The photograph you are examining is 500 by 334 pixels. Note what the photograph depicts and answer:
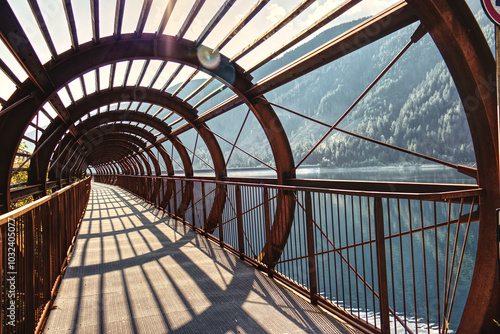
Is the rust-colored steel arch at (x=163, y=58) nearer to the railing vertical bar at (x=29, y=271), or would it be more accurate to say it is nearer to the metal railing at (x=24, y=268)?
the metal railing at (x=24, y=268)

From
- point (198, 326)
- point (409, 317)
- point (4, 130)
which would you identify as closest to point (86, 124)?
point (4, 130)

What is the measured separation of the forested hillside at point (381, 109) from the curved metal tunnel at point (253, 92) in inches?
2586

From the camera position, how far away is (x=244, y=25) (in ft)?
16.5

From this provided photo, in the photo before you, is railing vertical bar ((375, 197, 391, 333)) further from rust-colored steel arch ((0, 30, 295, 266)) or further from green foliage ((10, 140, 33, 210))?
green foliage ((10, 140, 33, 210))

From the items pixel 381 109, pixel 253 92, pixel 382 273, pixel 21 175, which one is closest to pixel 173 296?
pixel 382 273

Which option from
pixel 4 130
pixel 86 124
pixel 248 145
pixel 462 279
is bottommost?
pixel 462 279

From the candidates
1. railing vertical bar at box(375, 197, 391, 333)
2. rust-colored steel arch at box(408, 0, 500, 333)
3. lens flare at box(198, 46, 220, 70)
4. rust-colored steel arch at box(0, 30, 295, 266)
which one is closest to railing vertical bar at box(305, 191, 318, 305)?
railing vertical bar at box(375, 197, 391, 333)

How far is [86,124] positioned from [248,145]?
138 metres

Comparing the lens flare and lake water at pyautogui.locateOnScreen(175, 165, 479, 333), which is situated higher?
the lens flare

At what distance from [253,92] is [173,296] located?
4.68m

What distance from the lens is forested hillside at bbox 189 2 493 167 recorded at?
83.1 metres

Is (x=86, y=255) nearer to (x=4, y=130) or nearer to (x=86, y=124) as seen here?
(x=4, y=130)

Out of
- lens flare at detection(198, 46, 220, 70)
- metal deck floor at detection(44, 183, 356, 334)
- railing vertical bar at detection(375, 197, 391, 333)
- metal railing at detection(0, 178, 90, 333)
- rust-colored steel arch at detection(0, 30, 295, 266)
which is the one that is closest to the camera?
metal railing at detection(0, 178, 90, 333)

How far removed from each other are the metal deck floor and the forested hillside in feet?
227
